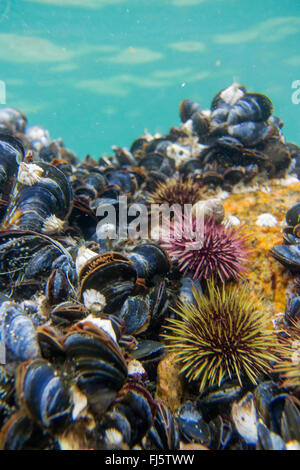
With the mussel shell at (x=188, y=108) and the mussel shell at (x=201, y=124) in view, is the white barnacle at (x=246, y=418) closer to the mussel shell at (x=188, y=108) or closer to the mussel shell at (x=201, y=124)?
the mussel shell at (x=201, y=124)

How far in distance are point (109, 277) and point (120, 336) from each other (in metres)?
0.55

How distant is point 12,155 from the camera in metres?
3.58

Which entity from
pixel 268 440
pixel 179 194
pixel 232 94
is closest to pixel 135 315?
pixel 268 440

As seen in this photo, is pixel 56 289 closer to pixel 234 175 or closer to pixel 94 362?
pixel 94 362

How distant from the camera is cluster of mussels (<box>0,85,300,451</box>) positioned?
1.83 m

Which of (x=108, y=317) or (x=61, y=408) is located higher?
(x=108, y=317)

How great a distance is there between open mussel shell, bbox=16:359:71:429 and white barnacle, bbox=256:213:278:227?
133 inches

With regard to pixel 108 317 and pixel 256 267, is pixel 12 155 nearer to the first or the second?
pixel 108 317

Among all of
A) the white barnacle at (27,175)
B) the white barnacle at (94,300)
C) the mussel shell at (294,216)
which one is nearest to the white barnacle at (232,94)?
the mussel shell at (294,216)

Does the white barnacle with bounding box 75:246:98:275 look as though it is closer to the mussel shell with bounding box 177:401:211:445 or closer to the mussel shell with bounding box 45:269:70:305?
the mussel shell with bounding box 45:269:70:305

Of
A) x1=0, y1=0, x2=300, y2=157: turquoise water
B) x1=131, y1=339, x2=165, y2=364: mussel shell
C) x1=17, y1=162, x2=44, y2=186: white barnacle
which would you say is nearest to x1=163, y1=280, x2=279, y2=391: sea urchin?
x1=131, y1=339, x2=165, y2=364: mussel shell

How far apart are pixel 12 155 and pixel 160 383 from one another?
3.33 meters

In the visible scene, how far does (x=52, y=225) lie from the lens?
126 inches

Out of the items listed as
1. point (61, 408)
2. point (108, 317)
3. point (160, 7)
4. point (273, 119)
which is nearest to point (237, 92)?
point (273, 119)
